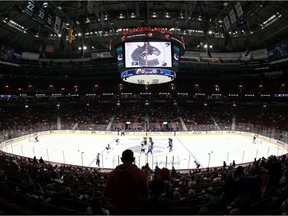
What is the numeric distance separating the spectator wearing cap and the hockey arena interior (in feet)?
3.72

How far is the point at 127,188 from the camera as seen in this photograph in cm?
280

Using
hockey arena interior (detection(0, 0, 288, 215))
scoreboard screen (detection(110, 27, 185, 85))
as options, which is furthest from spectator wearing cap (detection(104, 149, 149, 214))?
scoreboard screen (detection(110, 27, 185, 85))

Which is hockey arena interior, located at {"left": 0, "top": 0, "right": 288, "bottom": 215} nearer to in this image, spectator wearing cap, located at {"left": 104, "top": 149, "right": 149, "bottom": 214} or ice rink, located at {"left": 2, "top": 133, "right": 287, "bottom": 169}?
ice rink, located at {"left": 2, "top": 133, "right": 287, "bottom": 169}

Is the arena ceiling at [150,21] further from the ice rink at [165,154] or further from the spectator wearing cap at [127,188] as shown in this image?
the spectator wearing cap at [127,188]

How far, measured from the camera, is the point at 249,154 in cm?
2020

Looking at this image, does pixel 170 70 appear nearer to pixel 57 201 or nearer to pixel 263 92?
pixel 57 201

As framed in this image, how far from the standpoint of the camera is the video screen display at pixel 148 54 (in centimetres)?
1989

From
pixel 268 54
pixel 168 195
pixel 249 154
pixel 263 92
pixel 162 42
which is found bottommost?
pixel 249 154

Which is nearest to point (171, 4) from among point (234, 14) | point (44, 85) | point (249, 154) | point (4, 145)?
point (234, 14)

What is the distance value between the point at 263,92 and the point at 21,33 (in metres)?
42.9

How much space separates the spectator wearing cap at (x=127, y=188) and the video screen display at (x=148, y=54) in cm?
1755

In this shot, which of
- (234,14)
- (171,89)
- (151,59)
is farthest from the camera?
(171,89)

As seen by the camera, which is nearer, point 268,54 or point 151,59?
point 151,59

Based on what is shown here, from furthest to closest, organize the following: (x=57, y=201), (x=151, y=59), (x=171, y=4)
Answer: (x=171, y=4)
(x=151, y=59)
(x=57, y=201)
